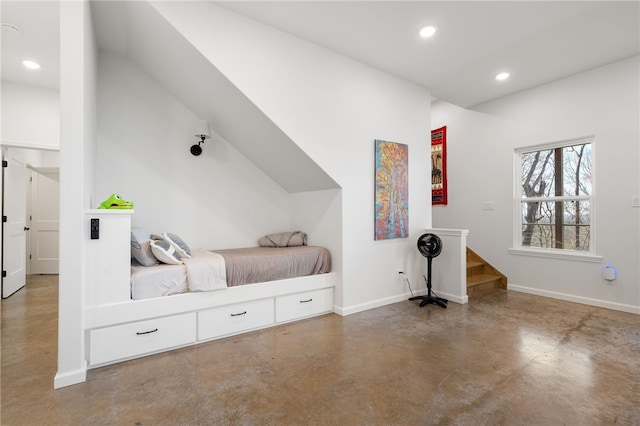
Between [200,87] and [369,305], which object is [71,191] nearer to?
[200,87]

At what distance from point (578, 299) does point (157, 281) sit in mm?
4701

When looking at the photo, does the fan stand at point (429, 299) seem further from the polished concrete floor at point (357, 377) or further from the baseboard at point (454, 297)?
the polished concrete floor at point (357, 377)

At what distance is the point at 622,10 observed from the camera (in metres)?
2.62

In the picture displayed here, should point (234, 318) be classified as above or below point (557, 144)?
below

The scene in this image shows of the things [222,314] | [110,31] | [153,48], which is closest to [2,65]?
[110,31]

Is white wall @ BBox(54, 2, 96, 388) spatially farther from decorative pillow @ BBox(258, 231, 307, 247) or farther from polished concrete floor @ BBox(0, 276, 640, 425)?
decorative pillow @ BBox(258, 231, 307, 247)

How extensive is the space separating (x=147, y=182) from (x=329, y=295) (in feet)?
7.52

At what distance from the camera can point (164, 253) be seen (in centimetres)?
247

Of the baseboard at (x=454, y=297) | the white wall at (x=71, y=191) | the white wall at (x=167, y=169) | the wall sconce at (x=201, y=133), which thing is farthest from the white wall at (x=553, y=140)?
the white wall at (x=71, y=191)

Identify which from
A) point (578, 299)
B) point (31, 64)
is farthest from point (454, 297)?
point (31, 64)

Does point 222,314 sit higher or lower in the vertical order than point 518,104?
lower

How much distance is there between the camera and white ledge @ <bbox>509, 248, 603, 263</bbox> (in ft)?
12.0

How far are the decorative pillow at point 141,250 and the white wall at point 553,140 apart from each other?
4493 mm

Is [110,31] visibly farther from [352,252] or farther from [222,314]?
[352,252]
